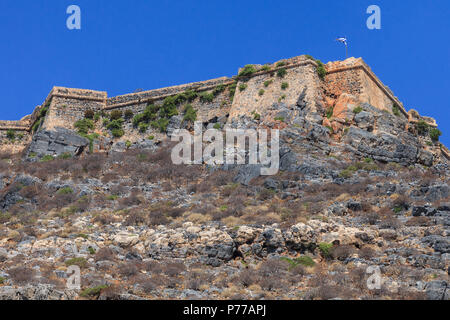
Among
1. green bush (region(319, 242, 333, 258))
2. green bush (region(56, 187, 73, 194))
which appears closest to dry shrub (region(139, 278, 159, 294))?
green bush (region(319, 242, 333, 258))

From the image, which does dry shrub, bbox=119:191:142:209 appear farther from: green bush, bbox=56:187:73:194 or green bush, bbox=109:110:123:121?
green bush, bbox=109:110:123:121

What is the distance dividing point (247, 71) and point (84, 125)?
1059 centimetres

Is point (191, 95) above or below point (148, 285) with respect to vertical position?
above

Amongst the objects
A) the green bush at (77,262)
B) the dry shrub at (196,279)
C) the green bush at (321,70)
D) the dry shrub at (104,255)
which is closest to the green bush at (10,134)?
the green bush at (321,70)

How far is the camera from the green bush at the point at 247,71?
37688 mm

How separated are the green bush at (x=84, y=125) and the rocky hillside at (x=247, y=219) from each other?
4.13 m

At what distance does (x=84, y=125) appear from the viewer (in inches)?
1574

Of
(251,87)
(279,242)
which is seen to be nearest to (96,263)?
(279,242)

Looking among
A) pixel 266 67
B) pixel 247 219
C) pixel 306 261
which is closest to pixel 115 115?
pixel 266 67

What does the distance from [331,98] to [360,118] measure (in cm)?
307

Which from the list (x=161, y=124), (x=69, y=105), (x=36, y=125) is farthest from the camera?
(x=36, y=125)

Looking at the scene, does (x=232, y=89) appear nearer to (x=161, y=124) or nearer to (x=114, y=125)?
(x=161, y=124)

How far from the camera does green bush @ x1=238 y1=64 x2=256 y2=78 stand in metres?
37.7

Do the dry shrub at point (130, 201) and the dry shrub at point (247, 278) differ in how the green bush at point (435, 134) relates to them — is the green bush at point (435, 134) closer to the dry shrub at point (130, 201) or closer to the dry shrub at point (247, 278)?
the dry shrub at point (130, 201)
